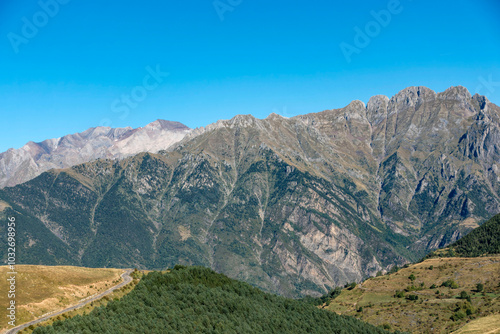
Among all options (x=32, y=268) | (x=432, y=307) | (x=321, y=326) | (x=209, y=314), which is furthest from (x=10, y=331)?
(x=432, y=307)

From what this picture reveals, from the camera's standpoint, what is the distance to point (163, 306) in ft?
372

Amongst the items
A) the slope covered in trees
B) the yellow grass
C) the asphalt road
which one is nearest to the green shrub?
the yellow grass

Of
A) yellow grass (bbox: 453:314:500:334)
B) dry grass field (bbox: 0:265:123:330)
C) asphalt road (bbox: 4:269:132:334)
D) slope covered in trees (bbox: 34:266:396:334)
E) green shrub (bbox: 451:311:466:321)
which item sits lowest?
green shrub (bbox: 451:311:466:321)

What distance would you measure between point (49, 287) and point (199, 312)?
40.2 metres

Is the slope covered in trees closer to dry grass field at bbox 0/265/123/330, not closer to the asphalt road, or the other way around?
the asphalt road

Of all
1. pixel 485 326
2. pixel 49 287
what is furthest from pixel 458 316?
pixel 49 287

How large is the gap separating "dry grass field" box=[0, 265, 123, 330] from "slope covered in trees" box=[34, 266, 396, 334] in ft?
37.1

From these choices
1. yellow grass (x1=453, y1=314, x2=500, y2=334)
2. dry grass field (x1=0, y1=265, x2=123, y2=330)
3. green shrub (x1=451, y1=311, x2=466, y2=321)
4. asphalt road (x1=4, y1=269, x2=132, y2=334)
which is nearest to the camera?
asphalt road (x1=4, y1=269, x2=132, y2=334)

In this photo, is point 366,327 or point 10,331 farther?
point 366,327

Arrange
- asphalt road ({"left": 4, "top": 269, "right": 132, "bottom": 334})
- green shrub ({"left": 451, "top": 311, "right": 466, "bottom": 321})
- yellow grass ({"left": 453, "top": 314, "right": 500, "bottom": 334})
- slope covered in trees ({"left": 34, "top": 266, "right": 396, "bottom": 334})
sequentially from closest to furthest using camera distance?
asphalt road ({"left": 4, "top": 269, "right": 132, "bottom": 334})
slope covered in trees ({"left": 34, "top": 266, "right": 396, "bottom": 334})
yellow grass ({"left": 453, "top": 314, "right": 500, "bottom": 334})
green shrub ({"left": 451, "top": 311, "right": 466, "bottom": 321})

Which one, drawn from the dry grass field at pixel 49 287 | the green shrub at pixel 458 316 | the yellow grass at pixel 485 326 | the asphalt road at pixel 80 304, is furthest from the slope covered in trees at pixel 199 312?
the green shrub at pixel 458 316

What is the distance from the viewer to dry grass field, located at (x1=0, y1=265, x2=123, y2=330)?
97875 millimetres

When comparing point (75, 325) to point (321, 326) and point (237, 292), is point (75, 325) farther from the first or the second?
point (321, 326)

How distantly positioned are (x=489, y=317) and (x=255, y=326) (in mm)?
94779
